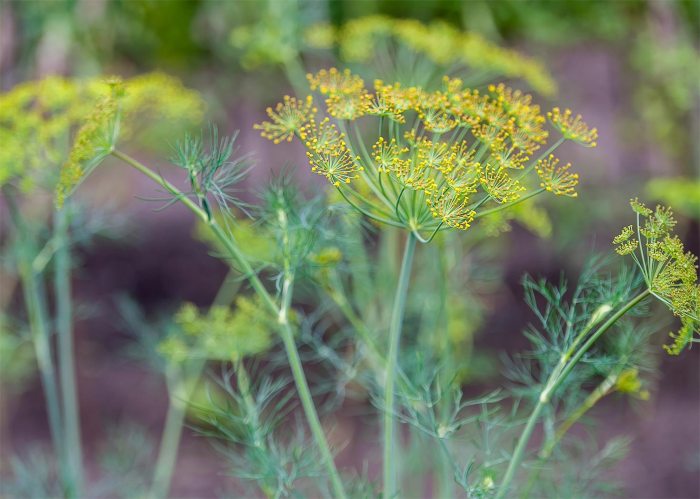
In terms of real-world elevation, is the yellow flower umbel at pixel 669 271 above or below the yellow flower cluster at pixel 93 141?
below

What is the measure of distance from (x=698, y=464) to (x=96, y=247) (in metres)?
2.22

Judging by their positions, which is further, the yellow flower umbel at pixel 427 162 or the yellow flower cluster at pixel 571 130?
the yellow flower cluster at pixel 571 130

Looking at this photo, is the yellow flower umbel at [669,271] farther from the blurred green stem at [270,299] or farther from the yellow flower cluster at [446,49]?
the yellow flower cluster at [446,49]

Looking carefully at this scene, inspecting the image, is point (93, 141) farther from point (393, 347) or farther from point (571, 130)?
point (571, 130)

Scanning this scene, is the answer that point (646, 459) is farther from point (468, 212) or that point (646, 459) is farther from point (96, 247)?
point (96, 247)

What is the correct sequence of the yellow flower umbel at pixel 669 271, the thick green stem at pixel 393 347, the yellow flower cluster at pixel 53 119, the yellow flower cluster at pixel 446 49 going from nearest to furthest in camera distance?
the yellow flower umbel at pixel 669 271
the thick green stem at pixel 393 347
the yellow flower cluster at pixel 53 119
the yellow flower cluster at pixel 446 49

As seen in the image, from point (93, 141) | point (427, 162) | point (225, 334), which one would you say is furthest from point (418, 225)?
point (225, 334)

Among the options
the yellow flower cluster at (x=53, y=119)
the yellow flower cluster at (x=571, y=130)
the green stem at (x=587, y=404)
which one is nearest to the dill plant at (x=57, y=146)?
the yellow flower cluster at (x=53, y=119)

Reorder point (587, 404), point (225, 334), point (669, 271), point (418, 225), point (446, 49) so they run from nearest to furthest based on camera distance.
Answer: point (669, 271) → point (418, 225) → point (587, 404) → point (225, 334) → point (446, 49)

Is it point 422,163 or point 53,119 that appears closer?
point 422,163

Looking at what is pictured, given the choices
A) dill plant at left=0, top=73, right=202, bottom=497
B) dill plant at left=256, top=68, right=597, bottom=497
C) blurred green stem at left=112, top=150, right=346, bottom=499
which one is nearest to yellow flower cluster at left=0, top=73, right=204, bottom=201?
dill plant at left=0, top=73, right=202, bottom=497

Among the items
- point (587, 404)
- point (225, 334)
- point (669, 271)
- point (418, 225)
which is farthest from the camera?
point (225, 334)

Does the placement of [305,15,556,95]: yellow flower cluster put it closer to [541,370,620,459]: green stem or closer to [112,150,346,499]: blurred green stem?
[541,370,620,459]: green stem

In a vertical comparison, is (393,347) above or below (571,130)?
below
